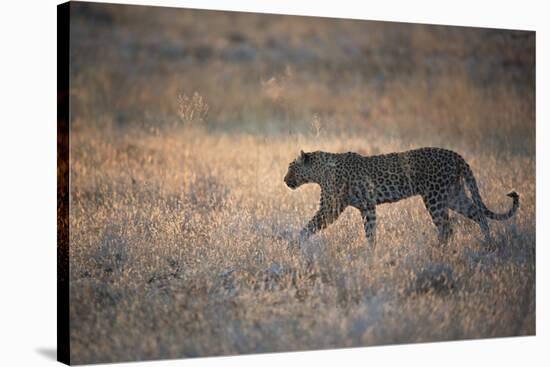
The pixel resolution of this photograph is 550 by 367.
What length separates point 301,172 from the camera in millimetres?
9719

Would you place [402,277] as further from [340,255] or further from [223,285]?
[223,285]

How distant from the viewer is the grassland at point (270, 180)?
898 centimetres

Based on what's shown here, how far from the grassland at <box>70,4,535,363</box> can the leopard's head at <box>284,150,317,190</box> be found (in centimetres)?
9

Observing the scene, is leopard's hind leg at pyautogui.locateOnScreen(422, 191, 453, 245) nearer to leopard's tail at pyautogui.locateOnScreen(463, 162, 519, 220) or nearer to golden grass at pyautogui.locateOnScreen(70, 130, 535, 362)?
golden grass at pyautogui.locateOnScreen(70, 130, 535, 362)

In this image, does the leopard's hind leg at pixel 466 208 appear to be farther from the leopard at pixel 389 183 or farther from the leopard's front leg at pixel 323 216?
the leopard's front leg at pixel 323 216

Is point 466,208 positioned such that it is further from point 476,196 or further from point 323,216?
point 323,216

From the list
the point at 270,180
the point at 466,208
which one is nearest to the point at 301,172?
the point at 270,180

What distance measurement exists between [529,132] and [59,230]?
4.50 m

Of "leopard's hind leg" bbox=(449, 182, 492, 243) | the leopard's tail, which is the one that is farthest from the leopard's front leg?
the leopard's tail

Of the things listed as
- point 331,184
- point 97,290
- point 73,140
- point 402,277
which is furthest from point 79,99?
point 402,277

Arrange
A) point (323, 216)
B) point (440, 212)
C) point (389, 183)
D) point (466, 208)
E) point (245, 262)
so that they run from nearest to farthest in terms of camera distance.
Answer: point (245, 262)
point (323, 216)
point (389, 183)
point (440, 212)
point (466, 208)

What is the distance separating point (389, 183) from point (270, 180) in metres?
1.13

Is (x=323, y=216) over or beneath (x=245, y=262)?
over

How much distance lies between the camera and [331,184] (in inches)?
391
